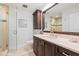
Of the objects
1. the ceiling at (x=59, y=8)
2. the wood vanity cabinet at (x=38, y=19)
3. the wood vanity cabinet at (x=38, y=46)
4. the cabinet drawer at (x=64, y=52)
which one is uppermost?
the ceiling at (x=59, y=8)

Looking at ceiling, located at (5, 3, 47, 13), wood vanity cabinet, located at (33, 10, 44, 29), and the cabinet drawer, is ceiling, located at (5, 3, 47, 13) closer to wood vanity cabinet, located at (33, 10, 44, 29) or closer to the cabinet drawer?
wood vanity cabinet, located at (33, 10, 44, 29)

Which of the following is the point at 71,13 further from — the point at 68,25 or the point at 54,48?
the point at 54,48

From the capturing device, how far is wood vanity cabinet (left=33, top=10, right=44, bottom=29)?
1742 millimetres

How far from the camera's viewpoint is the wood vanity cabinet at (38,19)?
1.74 metres

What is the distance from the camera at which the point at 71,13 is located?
1611mm

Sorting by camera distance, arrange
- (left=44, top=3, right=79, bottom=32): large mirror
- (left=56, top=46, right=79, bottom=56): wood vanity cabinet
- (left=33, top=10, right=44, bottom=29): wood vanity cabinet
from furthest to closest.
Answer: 1. (left=33, top=10, right=44, bottom=29): wood vanity cabinet
2. (left=44, top=3, right=79, bottom=32): large mirror
3. (left=56, top=46, right=79, bottom=56): wood vanity cabinet

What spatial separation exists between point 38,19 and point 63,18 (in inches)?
17.3

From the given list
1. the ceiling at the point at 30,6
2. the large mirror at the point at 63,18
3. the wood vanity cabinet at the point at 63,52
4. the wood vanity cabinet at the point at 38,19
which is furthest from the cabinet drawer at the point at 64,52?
the ceiling at the point at 30,6

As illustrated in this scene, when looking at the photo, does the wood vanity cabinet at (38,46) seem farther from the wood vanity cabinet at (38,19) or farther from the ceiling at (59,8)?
the ceiling at (59,8)

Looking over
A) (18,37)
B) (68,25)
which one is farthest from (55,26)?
(18,37)

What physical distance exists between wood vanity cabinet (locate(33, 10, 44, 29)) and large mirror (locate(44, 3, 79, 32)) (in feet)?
0.30

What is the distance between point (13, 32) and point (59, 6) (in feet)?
2.84

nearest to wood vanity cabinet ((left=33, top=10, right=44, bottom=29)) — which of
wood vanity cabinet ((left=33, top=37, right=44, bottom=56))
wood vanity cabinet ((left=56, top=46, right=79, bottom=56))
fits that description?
wood vanity cabinet ((left=33, top=37, right=44, bottom=56))

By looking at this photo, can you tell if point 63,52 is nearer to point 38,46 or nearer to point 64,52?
point 64,52
